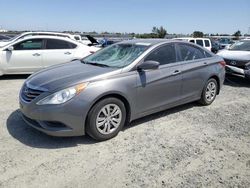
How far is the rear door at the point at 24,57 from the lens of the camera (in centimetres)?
866

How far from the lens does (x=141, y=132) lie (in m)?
4.55

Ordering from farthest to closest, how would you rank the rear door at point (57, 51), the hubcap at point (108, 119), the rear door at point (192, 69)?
the rear door at point (57, 51) < the rear door at point (192, 69) < the hubcap at point (108, 119)

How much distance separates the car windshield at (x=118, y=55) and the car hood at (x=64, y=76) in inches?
10.1

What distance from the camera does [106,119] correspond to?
4.14 m

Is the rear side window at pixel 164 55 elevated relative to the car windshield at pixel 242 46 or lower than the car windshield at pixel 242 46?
lower

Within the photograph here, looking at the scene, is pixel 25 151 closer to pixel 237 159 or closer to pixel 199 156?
pixel 199 156

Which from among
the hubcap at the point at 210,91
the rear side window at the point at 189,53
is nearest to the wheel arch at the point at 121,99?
the rear side window at the point at 189,53

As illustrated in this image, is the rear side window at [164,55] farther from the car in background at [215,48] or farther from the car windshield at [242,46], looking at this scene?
the car in background at [215,48]

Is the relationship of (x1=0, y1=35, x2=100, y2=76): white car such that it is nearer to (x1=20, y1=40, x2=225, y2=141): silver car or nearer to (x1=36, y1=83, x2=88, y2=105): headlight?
(x1=20, y1=40, x2=225, y2=141): silver car

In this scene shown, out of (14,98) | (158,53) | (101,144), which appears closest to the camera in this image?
(101,144)

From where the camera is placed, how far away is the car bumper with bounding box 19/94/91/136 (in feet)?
12.3

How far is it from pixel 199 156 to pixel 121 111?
1.35m

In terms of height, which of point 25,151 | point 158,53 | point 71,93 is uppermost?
point 158,53

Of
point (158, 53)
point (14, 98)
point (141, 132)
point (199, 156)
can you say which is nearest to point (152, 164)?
point (199, 156)
